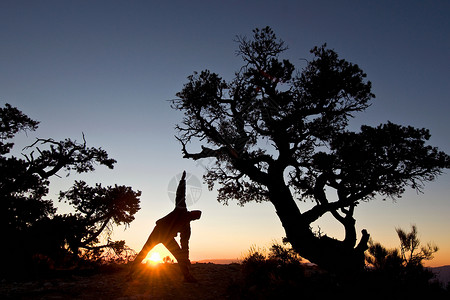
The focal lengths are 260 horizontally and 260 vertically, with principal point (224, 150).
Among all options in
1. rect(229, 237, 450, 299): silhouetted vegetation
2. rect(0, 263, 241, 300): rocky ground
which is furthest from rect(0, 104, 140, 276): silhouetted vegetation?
rect(229, 237, 450, 299): silhouetted vegetation

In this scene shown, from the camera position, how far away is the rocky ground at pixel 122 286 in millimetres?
6914

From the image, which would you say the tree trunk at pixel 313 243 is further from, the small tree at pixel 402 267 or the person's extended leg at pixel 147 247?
the person's extended leg at pixel 147 247

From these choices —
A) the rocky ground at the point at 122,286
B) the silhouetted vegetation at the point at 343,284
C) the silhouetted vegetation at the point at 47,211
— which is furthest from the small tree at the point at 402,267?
the silhouetted vegetation at the point at 47,211

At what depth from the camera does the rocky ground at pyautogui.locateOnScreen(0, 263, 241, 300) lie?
6914 millimetres

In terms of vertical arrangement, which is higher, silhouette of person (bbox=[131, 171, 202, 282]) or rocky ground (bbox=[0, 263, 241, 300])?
silhouette of person (bbox=[131, 171, 202, 282])

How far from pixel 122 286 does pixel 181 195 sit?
3.29 meters

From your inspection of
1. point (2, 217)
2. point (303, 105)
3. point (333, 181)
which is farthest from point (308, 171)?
point (2, 217)

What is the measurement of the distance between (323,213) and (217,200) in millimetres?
5931

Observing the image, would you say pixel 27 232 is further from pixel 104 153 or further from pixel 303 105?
pixel 303 105

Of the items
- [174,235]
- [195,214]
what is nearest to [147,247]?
[174,235]

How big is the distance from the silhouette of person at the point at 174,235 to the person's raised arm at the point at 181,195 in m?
0.02

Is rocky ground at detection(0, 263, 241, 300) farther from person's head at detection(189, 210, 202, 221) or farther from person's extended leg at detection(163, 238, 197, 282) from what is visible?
person's head at detection(189, 210, 202, 221)

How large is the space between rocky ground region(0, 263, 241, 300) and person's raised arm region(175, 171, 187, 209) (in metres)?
2.50

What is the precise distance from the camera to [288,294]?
6.34 metres
